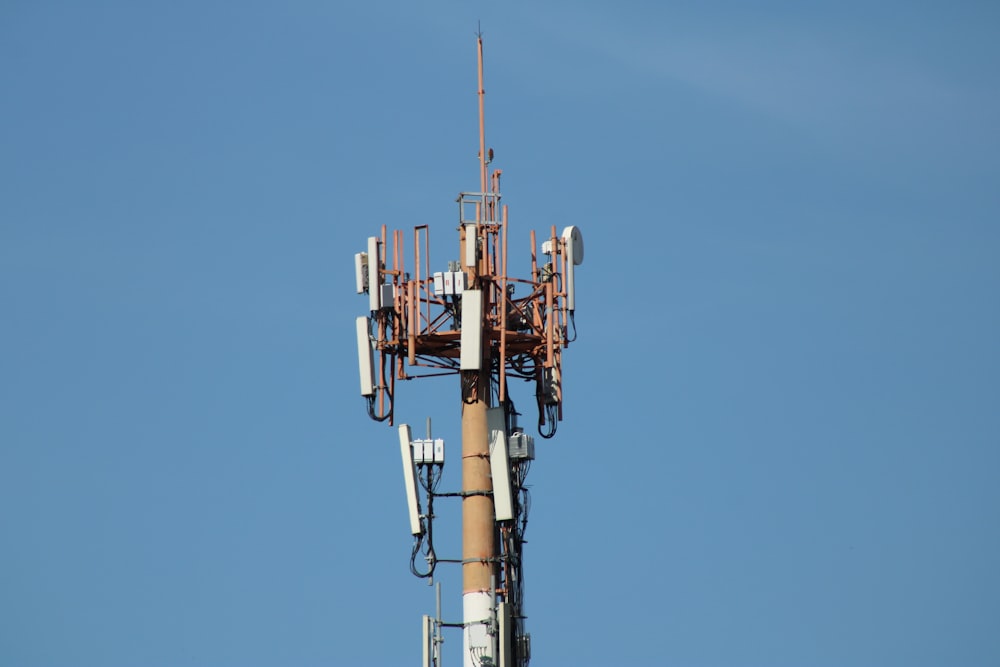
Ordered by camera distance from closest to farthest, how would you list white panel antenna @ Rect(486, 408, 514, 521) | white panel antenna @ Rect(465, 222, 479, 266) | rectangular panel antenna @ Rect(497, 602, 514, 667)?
rectangular panel antenna @ Rect(497, 602, 514, 667) → white panel antenna @ Rect(486, 408, 514, 521) → white panel antenna @ Rect(465, 222, 479, 266)

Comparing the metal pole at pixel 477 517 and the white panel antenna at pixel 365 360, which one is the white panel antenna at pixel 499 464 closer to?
the metal pole at pixel 477 517

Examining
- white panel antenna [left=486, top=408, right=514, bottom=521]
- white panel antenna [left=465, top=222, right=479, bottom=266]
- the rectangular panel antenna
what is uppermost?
white panel antenna [left=465, top=222, right=479, bottom=266]

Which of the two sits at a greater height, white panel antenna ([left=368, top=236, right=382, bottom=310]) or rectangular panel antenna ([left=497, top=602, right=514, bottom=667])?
white panel antenna ([left=368, top=236, right=382, bottom=310])

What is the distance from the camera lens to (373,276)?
165500 millimetres

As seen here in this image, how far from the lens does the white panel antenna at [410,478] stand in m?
165

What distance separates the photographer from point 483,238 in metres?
166

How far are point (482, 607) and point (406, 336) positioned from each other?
10292 millimetres

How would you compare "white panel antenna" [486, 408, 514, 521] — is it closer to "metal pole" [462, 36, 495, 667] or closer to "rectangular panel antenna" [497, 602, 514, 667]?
"metal pole" [462, 36, 495, 667]

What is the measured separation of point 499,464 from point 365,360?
6.45 meters

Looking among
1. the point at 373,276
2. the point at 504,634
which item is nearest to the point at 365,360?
the point at 373,276

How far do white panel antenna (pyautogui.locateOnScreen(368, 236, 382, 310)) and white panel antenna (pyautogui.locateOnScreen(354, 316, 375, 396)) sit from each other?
3.16 feet

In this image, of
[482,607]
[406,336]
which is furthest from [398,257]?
[482,607]

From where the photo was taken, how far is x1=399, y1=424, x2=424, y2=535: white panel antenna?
165 meters

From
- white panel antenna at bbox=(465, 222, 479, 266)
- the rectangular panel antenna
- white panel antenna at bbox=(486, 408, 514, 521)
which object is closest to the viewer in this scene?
the rectangular panel antenna
